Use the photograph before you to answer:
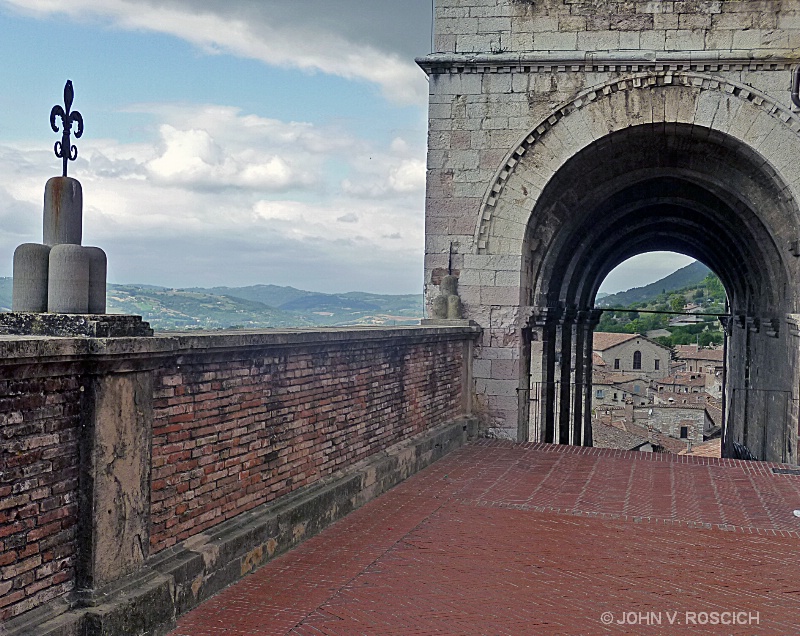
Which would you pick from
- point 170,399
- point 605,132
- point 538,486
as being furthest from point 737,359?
point 170,399

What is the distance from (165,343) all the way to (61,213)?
0.97m

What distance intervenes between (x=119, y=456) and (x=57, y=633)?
943 mm

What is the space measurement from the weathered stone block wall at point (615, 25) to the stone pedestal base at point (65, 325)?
958 centimetres

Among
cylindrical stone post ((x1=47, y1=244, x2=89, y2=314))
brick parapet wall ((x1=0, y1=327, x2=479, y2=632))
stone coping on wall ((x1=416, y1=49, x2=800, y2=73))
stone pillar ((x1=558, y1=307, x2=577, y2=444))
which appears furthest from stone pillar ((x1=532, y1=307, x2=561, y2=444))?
cylindrical stone post ((x1=47, y1=244, x2=89, y2=314))

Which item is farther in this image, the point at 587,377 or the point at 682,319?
the point at 682,319

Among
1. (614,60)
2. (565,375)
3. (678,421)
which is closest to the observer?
(614,60)

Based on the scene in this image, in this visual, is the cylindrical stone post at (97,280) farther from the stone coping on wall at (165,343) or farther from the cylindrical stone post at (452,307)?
the cylindrical stone post at (452,307)

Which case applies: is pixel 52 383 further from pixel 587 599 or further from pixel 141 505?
pixel 587 599

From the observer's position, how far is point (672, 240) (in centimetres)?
2197

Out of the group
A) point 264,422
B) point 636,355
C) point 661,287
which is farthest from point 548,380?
point 661,287

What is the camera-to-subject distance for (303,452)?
7.20m

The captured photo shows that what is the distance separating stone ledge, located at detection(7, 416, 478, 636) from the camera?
4391 mm

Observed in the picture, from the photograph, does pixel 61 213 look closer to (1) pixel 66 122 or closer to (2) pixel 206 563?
(1) pixel 66 122

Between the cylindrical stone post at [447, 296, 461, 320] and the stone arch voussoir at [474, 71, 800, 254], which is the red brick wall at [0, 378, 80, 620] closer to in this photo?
the cylindrical stone post at [447, 296, 461, 320]
